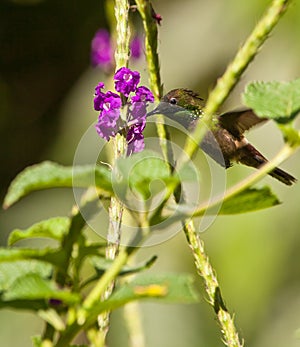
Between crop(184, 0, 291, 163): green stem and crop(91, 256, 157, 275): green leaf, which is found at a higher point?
crop(184, 0, 291, 163): green stem

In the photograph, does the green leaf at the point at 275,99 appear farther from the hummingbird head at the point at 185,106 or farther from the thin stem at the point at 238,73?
the hummingbird head at the point at 185,106

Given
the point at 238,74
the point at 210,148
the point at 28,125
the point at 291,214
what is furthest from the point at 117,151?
the point at 28,125

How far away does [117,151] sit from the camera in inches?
30.6

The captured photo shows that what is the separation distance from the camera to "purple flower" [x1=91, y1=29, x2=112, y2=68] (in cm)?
240

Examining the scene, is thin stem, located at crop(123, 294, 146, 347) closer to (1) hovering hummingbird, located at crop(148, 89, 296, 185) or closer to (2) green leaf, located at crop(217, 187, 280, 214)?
(1) hovering hummingbird, located at crop(148, 89, 296, 185)

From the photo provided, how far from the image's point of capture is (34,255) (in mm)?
515

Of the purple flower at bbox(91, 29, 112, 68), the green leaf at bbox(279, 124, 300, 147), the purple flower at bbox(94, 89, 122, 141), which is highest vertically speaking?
the green leaf at bbox(279, 124, 300, 147)

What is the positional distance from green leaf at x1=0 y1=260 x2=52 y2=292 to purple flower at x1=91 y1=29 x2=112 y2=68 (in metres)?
1.73

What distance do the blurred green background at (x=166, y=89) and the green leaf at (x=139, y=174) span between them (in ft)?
6.86

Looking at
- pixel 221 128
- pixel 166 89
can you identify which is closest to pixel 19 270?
pixel 221 128

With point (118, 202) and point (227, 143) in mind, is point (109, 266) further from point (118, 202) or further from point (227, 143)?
point (227, 143)

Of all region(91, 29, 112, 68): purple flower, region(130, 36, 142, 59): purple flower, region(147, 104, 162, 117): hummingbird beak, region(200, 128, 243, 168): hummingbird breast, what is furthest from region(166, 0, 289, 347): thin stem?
region(130, 36, 142, 59): purple flower

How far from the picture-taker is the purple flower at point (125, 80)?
2.77 ft

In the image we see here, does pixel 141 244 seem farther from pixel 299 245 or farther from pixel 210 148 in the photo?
pixel 299 245
